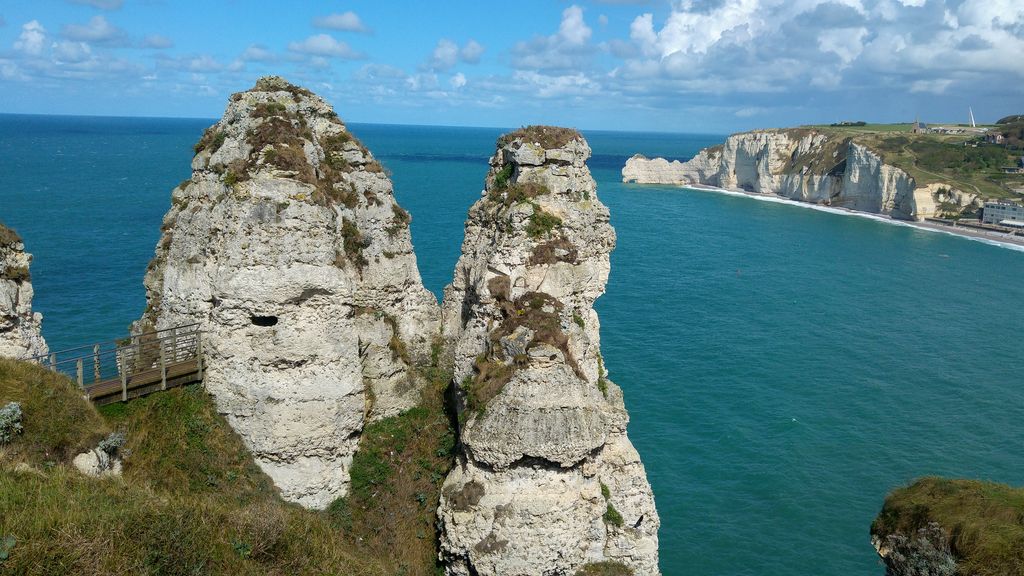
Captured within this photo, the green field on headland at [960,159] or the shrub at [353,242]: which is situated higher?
the green field on headland at [960,159]

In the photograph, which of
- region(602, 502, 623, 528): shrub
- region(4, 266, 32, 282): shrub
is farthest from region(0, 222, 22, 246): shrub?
region(602, 502, 623, 528): shrub

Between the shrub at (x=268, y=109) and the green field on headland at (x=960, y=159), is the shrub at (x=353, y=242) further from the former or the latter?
the green field on headland at (x=960, y=159)

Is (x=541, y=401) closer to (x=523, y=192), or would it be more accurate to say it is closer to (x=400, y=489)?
(x=400, y=489)

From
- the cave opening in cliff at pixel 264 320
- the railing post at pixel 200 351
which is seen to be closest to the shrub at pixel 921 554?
the cave opening in cliff at pixel 264 320

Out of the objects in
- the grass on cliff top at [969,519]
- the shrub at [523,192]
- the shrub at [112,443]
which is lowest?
the grass on cliff top at [969,519]

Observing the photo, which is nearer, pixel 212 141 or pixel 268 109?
pixel 268 109

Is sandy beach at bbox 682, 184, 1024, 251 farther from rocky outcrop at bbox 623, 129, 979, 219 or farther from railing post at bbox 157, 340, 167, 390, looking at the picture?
railing post at bbox 157, 340, 167, 390

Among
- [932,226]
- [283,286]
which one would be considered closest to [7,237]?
[283,286]
